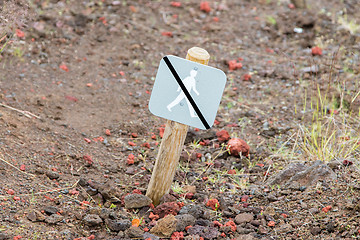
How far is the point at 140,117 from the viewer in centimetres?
463

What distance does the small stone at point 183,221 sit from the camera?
306cm

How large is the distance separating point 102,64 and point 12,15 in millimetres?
1655

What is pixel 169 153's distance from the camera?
3.18 metres

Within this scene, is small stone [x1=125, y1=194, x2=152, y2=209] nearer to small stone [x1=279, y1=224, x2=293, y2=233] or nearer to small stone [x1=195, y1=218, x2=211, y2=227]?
small stone [x1=195, y1=218, x2=211, y2=227]

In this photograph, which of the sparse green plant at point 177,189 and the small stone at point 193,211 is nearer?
the small stone at point 193,211

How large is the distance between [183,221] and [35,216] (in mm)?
919

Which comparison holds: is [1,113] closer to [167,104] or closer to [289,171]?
[167,104]

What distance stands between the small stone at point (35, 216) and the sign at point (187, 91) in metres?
0.93

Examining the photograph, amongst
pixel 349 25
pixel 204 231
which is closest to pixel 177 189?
pixel 204 231

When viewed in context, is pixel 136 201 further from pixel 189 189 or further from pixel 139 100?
pixel 139 100

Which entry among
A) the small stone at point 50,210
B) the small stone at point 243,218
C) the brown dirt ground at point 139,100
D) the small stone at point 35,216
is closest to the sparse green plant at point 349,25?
the brown dirt ground at point 139,100

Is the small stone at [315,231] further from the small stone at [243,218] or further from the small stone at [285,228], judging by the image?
the small stone at [243,218]

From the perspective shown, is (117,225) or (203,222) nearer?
(117,225)

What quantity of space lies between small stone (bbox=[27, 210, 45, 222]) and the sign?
3.07 ft
